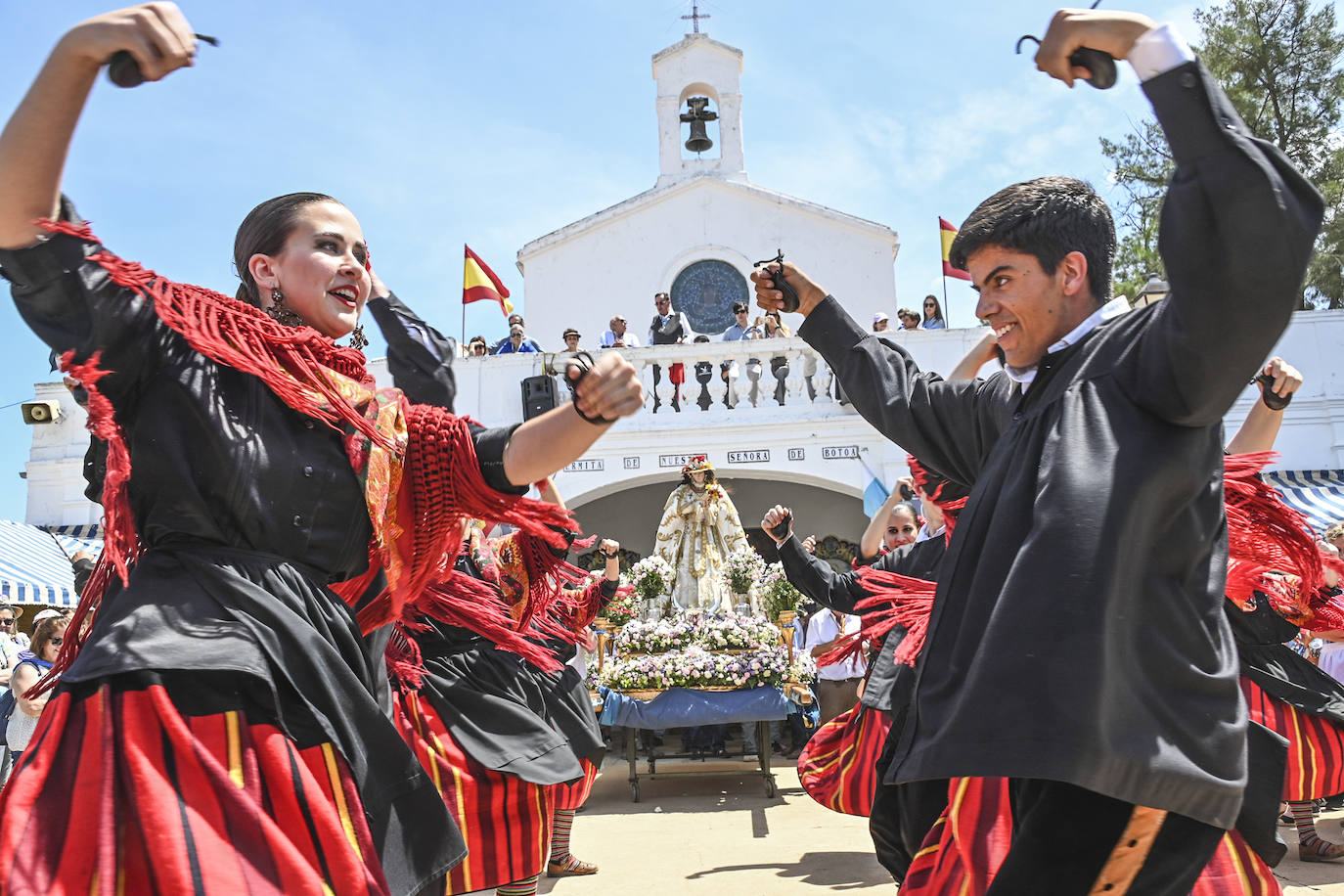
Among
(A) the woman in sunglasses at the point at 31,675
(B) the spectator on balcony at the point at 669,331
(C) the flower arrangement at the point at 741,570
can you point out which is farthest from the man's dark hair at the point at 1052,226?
(B) the spectator on balcony at the point at 669,331

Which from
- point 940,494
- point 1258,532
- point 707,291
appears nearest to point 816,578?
point 940,494

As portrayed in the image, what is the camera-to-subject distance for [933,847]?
7.85 feet

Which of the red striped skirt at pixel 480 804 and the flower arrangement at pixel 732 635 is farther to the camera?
the flower arrangement at pixel 732 635

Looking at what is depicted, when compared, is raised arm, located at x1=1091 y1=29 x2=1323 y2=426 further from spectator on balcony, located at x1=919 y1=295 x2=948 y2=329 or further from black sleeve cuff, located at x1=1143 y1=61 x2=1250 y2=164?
spectator on balcony, located at x1=919 y1=295 x2=948 y2=329

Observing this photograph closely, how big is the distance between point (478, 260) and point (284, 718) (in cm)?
1730

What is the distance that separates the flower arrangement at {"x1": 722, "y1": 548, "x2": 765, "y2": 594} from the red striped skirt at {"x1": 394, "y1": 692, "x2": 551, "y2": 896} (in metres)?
6.38

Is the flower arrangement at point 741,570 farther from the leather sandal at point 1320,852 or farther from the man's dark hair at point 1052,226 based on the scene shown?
the man's dark hair at point 1052,226

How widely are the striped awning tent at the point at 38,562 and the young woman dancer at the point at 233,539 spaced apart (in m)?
9.93

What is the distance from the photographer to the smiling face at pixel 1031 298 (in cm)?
221

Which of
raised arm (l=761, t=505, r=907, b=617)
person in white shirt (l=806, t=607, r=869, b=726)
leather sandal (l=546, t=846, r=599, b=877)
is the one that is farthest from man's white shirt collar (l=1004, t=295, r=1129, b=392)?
person in white shirt (l=806, t=607, r=869, b=726)

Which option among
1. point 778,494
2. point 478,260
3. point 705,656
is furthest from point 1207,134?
point 478,260

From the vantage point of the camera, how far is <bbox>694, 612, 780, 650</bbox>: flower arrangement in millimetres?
9211

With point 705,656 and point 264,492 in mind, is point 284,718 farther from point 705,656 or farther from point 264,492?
point 705,656

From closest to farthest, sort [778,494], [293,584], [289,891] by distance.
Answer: [289,891], [293,584], [778,494]
